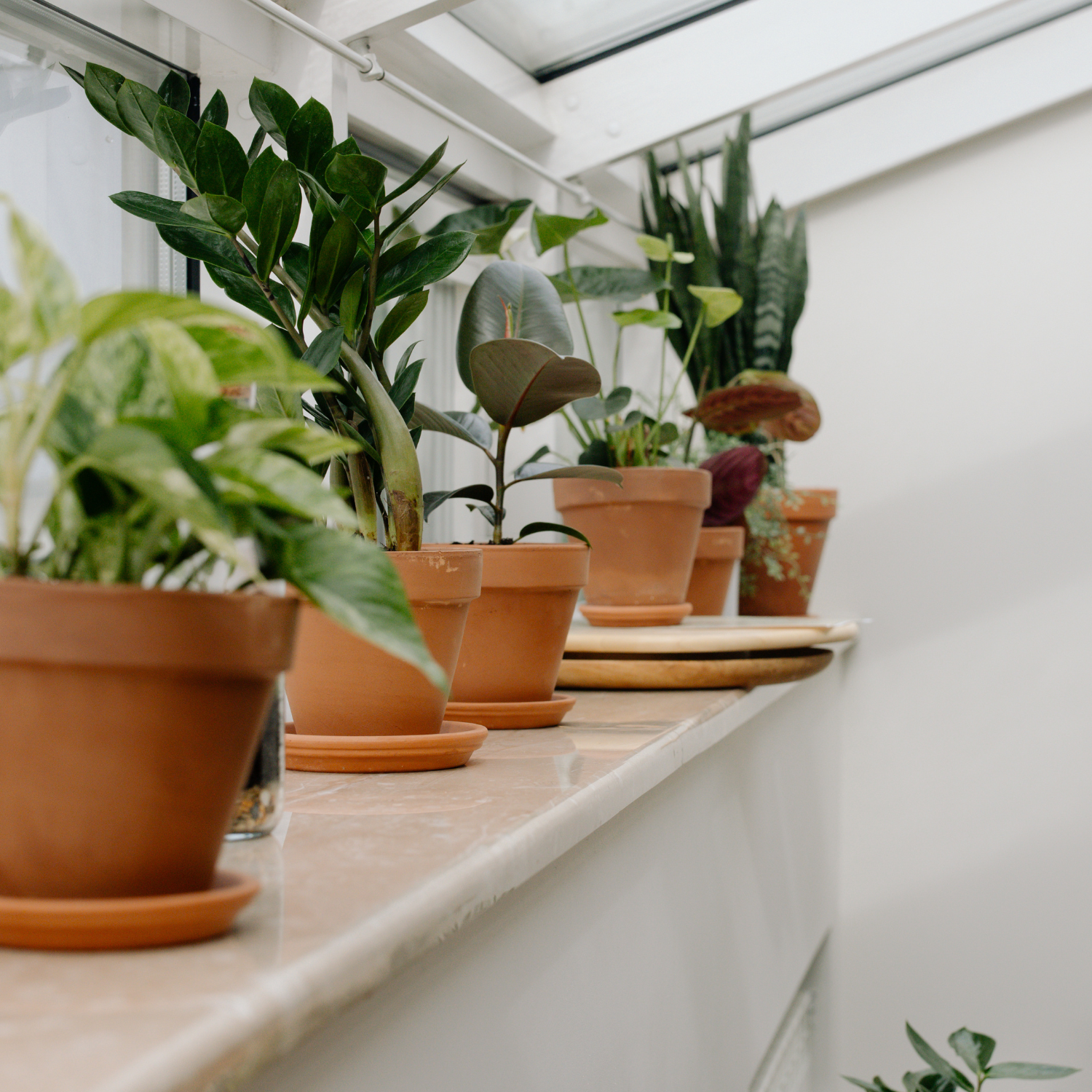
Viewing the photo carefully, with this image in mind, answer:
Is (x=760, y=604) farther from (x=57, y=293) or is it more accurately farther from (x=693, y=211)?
(x=57, y=293)

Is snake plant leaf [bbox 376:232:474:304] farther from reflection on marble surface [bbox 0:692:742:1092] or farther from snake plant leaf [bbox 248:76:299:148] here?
reflection on marble surface [bbox 0:692:742:1092]

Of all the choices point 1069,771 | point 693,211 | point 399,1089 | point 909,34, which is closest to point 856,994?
point 1069,771

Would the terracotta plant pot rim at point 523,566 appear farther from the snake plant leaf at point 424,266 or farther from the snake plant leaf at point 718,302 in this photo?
the snake plant leaf at point 718,302

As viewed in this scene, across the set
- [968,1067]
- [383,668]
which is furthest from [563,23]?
[968,1067]

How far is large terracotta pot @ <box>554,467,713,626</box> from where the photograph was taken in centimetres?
133

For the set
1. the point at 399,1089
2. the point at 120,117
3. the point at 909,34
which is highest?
the point at 909,34

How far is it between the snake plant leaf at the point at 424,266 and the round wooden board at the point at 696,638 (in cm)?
50

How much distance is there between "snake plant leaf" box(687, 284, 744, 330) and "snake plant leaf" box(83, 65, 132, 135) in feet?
2.61

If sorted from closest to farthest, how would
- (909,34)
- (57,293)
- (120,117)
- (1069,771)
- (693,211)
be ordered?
(57,293), (120,117), (909,34), (693,211), (1069,771)

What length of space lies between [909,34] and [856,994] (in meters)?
1.82

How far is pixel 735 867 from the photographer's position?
1226mm

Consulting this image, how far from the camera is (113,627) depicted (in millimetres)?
351

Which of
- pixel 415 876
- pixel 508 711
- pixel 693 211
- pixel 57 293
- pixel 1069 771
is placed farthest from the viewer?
pixel 1069 771

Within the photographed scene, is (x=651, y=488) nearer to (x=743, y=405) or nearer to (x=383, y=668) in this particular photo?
(x=743, y=405)
